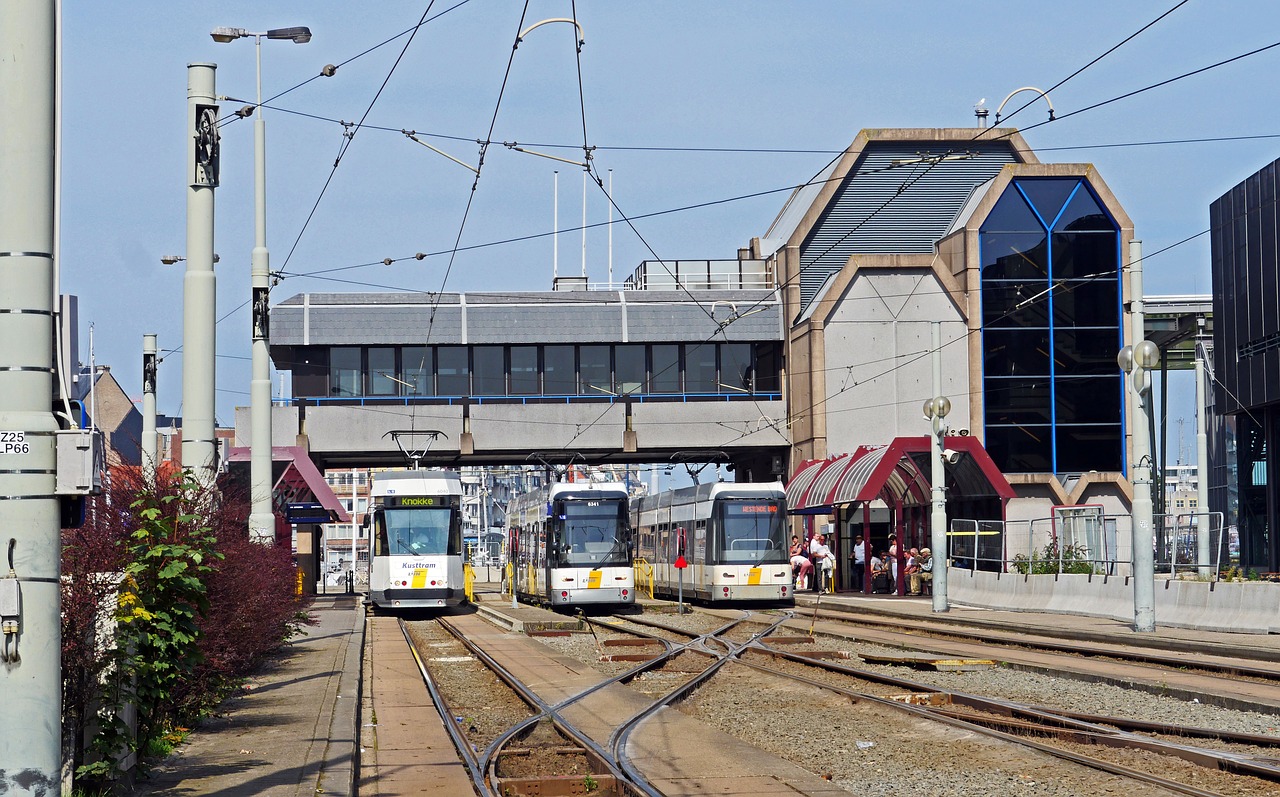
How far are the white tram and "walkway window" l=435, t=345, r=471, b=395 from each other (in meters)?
23.4

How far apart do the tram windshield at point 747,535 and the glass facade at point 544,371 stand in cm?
2271

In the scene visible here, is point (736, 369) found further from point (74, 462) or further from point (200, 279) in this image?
point (74, 462)

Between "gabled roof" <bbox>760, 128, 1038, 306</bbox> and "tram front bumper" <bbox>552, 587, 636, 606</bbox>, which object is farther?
"gabled roof" <bbox>760, 128, 1038, 306</bbox>

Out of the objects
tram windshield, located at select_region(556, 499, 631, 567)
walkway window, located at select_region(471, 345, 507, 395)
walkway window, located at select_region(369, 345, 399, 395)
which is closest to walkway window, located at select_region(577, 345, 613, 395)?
walkway window, located at select_region(471, 345, 507, 395)

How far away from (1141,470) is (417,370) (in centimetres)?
3924

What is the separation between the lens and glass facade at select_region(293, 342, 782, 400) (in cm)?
6034

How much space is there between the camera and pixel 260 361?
78.6 ft

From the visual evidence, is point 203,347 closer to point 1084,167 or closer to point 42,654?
point 42,654

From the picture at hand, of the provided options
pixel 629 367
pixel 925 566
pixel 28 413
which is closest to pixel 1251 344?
pixel 925 566

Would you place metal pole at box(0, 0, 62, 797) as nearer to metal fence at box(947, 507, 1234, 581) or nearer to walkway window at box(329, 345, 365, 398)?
metal fence at box(947, 507, 1234, 581)

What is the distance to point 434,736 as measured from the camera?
13875 mm

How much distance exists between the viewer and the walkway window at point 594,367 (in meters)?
61.7

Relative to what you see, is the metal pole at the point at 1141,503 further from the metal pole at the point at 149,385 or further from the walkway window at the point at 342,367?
the walkway window at the point at 342,367

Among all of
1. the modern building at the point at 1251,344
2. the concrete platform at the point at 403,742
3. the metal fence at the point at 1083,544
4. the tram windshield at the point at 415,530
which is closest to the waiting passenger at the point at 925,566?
the metal fence at the point at 1083,544
